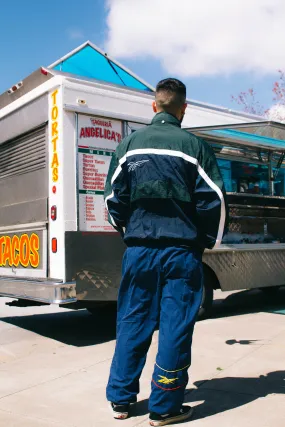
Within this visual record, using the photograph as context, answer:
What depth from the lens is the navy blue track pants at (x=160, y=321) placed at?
10.3 ft

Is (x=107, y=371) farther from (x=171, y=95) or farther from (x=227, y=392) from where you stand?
(x=171, y=95)

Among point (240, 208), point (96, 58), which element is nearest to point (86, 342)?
point (240, 208)

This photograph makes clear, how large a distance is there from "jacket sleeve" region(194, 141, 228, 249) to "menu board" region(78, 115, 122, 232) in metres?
2.64

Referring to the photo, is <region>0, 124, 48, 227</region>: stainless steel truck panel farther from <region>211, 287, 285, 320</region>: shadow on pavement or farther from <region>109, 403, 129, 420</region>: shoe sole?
<region>109, 403, 129, 420</region>: shoe sole

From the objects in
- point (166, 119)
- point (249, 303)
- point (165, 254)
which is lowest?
point (249, 303)

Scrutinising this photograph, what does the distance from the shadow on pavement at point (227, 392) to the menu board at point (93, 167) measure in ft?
7.65

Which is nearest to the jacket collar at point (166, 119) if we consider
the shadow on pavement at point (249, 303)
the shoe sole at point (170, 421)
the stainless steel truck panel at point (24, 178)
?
the shoe sole at point (170, 421)

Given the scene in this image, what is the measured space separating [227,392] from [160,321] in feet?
3.31

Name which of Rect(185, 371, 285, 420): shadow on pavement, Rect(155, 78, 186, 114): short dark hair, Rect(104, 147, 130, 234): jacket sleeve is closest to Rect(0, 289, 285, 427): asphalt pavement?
Rect(185, 371, 285, 420): shadow on pavement

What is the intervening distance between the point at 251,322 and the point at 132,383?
3.74 metres

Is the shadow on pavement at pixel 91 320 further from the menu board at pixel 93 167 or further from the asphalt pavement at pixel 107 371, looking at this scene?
the menu board at pixel 93 167

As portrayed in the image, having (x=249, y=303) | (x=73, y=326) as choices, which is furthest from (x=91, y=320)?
(x=249, y=303)

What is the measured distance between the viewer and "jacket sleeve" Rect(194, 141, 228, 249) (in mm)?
3266

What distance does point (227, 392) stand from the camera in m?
3.86
